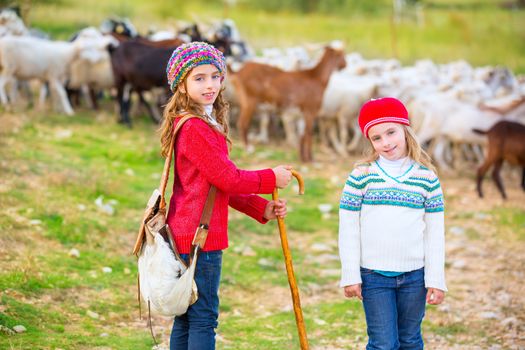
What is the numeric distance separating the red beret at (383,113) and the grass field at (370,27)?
2034cm

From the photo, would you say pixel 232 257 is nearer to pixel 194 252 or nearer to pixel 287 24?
pixel 194 252

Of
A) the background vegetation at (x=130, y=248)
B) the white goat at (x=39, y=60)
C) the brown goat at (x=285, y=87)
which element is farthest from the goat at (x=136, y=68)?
the brown goat at (x=285, y=87)

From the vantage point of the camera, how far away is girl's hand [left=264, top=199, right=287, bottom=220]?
4.11m

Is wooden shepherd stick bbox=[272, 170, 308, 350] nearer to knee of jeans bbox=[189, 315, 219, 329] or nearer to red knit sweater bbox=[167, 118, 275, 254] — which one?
red knit sweater bbox=[167, 118, 275, 254]

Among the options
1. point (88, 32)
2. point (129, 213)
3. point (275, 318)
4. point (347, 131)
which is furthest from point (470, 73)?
point (275, 318)

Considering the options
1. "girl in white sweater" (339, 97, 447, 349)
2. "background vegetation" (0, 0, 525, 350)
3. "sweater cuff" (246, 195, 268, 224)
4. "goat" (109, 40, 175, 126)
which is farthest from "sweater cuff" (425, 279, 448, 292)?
"goat" (109, 40, 175, 126)

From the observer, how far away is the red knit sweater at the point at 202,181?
3.82 m

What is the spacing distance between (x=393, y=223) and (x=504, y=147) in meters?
7.64

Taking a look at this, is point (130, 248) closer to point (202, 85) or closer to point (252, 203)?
point (252, 203)

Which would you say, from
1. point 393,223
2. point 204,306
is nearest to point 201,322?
point 204,306

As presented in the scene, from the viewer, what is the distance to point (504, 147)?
36.3 feet

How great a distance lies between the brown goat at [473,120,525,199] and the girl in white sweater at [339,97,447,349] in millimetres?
7365

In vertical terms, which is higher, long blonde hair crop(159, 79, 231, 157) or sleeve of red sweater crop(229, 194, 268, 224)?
long blonde hair crop(159, 79, 231, 157)

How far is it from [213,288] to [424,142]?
10029mm
